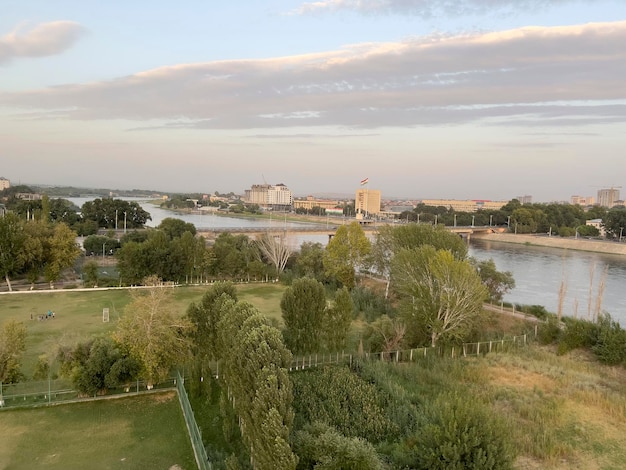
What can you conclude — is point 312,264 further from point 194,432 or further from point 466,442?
point 466,442

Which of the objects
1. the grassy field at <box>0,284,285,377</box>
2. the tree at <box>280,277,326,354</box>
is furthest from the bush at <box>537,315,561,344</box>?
the grassy field at <box>0,284,285,377</box>

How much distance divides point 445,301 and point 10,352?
17.9 m

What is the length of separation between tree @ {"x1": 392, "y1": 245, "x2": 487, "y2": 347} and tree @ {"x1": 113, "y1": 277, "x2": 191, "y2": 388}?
11.4 metres

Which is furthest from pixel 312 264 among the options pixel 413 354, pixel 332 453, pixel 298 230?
pixel 332 453

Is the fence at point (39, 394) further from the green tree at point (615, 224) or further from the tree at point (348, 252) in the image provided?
the green tree at point (615, 224)

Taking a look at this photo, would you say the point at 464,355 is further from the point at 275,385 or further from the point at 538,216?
the point at 538,216

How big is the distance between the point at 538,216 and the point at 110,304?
8877 centimetres

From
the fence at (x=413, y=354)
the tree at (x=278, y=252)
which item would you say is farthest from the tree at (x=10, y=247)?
the fence at (x=413, y=354)

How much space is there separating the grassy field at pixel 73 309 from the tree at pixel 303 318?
22.0 ft

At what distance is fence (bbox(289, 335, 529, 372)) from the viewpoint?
20.3 metres

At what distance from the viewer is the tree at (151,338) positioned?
1656 cm

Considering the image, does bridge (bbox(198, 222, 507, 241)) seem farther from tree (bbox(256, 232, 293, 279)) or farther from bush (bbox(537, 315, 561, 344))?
bush (bbox(537, 315, 561, 344))

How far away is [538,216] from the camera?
96188mm

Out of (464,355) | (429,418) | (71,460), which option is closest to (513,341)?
→ (464,355)
